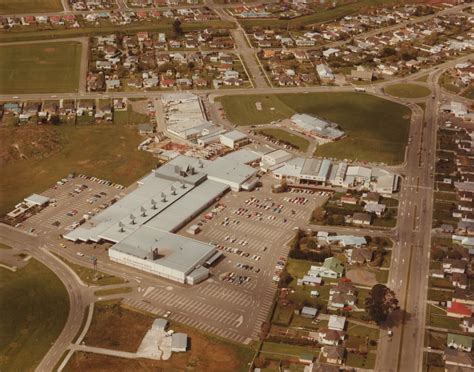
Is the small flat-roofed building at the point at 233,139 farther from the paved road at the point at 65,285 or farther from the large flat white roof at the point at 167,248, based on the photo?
the paved road at the point at 65,285

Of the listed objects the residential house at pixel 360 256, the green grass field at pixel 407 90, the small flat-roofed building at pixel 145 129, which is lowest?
the residential house at pixel 360 256

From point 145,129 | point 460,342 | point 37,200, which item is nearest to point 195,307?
point 460,342

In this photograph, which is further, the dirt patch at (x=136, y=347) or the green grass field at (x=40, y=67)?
the green grass field at (x=40, y=67)

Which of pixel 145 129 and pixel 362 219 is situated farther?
pixel 145 129

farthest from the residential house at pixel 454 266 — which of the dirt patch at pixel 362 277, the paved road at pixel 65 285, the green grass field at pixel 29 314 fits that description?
the green grass field at pixel 29 314

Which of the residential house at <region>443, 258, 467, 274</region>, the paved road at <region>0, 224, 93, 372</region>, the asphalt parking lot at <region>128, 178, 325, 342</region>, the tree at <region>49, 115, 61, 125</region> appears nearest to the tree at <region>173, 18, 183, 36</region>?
the tree at <region>49, 115, 61, 125</region>

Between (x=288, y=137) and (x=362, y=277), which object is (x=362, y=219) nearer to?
(x=362, y=277)
